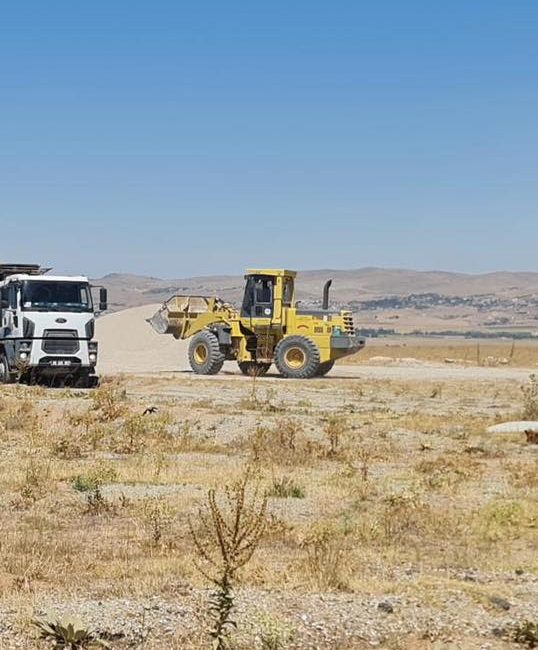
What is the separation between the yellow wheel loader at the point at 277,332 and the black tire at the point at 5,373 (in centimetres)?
747

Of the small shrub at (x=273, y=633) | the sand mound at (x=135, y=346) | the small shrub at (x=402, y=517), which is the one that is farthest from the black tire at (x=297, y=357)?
the small shrub at (x=273, y=633)

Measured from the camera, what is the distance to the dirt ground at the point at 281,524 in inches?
321

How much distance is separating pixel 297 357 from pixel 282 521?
78.1 feet

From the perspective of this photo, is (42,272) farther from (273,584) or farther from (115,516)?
(273,584)

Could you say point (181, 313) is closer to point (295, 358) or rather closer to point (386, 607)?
point (295, 358)

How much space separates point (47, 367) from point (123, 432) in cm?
1014

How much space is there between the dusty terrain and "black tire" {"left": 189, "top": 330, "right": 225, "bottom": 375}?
9.79 meters

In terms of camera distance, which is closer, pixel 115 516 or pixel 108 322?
pixel 115 516

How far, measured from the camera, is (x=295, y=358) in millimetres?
35625

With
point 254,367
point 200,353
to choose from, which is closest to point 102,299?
point 200,353

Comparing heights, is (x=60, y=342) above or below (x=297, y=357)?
above

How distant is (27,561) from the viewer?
32.6 ft

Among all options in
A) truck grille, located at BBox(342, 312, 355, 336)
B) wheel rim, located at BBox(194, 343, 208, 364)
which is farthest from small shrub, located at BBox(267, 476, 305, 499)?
wheel rim, located at BBox(194, 343, 208, 364)

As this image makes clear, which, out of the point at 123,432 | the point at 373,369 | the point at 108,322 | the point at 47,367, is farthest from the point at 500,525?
the point at 108,322
